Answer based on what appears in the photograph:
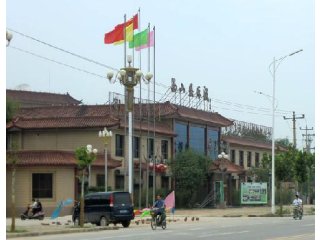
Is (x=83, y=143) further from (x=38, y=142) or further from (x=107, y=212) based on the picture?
(x=107, y=212)

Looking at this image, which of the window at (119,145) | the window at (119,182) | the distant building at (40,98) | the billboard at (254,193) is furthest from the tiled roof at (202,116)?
the distant building at (40,98)

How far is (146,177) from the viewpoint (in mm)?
54875

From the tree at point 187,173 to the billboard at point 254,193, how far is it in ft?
13.1

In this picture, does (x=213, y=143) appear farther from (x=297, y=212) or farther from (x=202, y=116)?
(x=297, y=212)

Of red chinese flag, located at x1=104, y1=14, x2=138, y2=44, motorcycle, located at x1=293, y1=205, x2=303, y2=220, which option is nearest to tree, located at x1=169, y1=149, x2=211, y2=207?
motorcycle, located at x1=293, y1=205, x2=303, y2=220

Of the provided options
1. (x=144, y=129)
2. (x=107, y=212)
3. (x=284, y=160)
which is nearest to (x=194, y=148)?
(x=144, y=129)

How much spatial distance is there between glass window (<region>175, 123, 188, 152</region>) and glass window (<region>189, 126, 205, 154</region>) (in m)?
1.00

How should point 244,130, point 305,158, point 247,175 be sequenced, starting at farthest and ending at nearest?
point 244,130 → point 247,175 → point 305,158

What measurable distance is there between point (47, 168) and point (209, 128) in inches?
945

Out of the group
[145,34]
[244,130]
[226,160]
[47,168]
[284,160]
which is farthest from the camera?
[244,130]

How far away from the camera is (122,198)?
32281 millimetres

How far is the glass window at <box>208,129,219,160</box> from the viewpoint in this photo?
6556 centimetres

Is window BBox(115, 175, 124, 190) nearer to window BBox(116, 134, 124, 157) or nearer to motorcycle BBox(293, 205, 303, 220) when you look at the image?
window BBox(116, 134, 124, 157)

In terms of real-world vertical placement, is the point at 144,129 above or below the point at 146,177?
above
